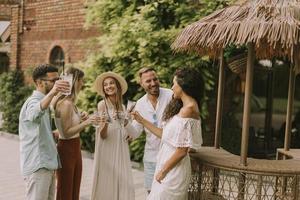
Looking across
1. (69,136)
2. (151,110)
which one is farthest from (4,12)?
(69,136)

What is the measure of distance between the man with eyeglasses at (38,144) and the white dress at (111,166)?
0.70 metres

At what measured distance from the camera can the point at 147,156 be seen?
16.4 ft

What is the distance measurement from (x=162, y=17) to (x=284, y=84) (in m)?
3.14

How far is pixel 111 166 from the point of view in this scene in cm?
493

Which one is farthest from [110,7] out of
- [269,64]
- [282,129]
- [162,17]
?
[282,129]

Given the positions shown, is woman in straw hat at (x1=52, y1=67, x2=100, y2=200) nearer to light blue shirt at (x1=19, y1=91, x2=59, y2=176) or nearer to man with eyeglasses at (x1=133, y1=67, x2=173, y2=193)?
light blue shirt at (x1=19, y1=91, x2=59, y2=176)

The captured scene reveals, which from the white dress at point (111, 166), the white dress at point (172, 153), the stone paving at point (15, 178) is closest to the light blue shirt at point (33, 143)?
the white dress at point (111, 166)

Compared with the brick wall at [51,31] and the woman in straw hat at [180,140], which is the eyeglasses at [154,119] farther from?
the brick wall at [51,31]

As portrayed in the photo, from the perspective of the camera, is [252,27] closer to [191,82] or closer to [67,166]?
[191,82]

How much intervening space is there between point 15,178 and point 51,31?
582cm

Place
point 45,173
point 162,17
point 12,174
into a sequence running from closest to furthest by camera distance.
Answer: point 45,173, point 12,174, point 162,17

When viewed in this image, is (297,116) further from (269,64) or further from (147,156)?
(147,156)

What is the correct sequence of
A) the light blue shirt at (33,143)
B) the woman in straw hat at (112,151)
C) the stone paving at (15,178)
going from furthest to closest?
the stone paving at (15,178) < the woman in straw hat at (112,151) < the light blue shirt at (33,143)

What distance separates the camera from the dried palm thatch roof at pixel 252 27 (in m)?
3.93
